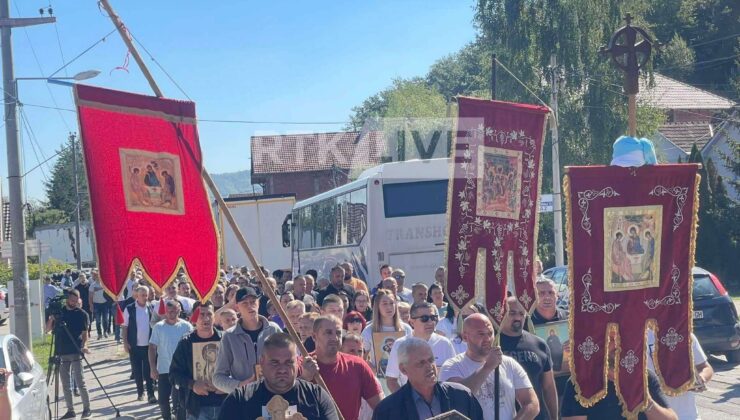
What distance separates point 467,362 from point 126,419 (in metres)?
7.84

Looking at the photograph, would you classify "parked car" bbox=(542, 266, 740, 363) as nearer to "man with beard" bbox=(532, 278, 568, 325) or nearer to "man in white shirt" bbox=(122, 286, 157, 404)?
"man with beard" bbox=(532, 278, 568, 325)

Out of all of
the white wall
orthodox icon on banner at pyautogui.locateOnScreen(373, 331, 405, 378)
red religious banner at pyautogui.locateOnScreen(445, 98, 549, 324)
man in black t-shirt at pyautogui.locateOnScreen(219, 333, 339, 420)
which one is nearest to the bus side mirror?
orthodox icon on banner at pyautogui.locateOnScreen(373, 331, 405, 378)

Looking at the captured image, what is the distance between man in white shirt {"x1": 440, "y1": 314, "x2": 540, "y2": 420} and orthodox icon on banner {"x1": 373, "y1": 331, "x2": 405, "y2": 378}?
8.81ft

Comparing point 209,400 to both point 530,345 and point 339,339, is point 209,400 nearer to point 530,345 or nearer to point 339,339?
point 339,339

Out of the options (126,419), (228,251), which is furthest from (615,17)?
Result: (126,419)

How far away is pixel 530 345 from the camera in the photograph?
23.1 feet

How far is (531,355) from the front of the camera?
698cm

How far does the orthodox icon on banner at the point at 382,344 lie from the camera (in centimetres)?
897

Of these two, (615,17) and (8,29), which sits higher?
(615,17)

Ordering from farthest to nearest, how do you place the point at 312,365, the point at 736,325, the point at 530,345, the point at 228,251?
1. the point at 228,251
2. the point at 736,325
3. the point at 530,345
4. the point at 312,365

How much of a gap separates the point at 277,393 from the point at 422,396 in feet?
2.86

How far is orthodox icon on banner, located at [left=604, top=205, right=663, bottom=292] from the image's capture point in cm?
636

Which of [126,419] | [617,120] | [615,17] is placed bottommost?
[126,419]

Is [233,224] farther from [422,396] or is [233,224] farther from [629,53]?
[629,53]
